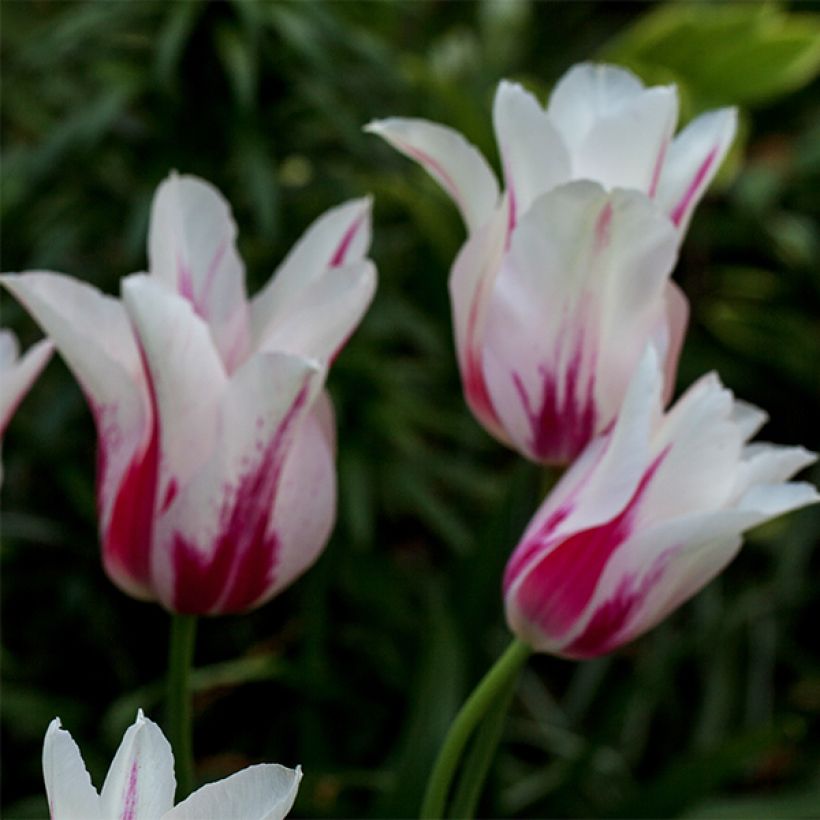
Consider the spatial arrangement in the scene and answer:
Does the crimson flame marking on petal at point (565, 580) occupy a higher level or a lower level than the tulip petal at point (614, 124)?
lower

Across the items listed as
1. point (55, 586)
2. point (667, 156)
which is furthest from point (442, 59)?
point (667, 156)

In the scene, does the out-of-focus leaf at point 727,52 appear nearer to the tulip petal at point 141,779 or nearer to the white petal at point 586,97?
the white petal at point 586,97

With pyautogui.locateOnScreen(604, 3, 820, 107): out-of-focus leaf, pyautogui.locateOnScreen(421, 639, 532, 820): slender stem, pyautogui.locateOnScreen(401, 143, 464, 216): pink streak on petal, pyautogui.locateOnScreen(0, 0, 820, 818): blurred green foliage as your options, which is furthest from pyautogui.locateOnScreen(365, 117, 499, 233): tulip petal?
pyautogui.locateOnScreen(604, 3, 820, 107): out-of-focus leaf

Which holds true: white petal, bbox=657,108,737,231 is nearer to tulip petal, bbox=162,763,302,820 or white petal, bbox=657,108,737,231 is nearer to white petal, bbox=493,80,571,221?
white petal, bbox=493,80,571,221

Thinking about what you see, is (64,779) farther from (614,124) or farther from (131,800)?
(614,124)

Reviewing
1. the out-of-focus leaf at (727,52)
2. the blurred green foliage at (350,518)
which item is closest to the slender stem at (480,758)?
the blurred green foliage at (350,518)

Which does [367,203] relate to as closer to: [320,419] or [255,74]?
[320,419]

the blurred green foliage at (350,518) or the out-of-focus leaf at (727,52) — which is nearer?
the blurred green foliage at (350,518)
